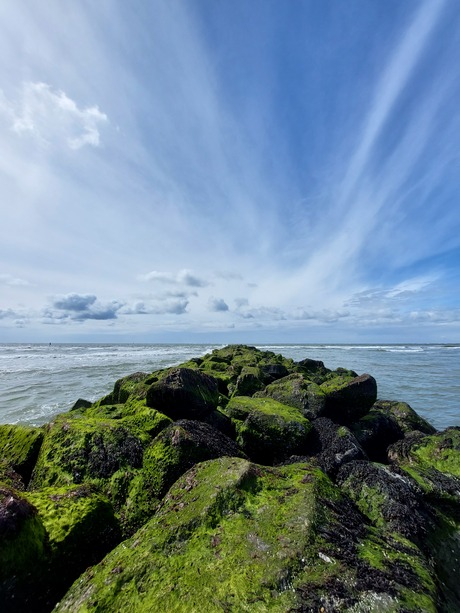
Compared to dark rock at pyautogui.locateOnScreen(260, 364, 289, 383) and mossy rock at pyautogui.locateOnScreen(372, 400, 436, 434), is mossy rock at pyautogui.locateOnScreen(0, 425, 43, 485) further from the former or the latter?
dark rock at pyautogui.locateOnScreen(260, 364, 289, 383)

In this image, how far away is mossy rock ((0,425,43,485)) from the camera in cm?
509

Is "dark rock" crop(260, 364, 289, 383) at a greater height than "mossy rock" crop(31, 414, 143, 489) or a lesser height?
greater

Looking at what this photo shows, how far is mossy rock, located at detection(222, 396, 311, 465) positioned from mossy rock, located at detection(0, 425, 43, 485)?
12.1ft

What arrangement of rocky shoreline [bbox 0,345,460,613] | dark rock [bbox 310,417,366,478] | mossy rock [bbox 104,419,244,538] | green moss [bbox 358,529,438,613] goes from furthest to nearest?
1. dark rock [bbox 310,417,366,478]
2. mossy rock [bbox 104,419,244,538]
3. rocky shoreline [bbox 0,345,460,613]
4. green moss [bbox 358,529,438,613]

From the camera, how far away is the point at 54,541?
10.2 ft

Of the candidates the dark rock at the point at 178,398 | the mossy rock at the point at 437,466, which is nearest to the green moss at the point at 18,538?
the dark rock at the point at 178,398

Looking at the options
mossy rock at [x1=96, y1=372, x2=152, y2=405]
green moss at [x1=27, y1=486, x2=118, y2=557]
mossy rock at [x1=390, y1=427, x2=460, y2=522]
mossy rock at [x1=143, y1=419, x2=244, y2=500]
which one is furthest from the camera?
mossy rock at [x1=96, y1=372, x2=152, y2=405]

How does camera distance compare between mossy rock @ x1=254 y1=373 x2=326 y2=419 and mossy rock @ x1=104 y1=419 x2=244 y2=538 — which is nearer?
mossy rock @ x1=104 y1=419 x2=244 y2=538

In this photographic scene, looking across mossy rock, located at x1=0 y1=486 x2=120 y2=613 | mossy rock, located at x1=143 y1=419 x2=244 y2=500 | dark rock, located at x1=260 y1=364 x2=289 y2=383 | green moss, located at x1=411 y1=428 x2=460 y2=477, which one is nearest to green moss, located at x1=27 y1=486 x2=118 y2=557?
mossy rock, located at x1=0 y1=486 x2=120 y2=613

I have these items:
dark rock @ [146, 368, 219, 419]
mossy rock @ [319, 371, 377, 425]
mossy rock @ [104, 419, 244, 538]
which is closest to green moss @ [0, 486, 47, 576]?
mossy rock @ [104, 419, 244, 538]

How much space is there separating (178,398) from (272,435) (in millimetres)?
2067

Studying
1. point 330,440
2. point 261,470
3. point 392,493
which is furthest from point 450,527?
point 261,470

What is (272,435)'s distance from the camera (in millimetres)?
6367

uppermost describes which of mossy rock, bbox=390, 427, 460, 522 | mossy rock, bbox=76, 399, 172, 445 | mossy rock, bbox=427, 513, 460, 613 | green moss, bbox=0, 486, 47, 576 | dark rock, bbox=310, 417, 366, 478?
mossy rock, bbox=76, 399, 172, 445
